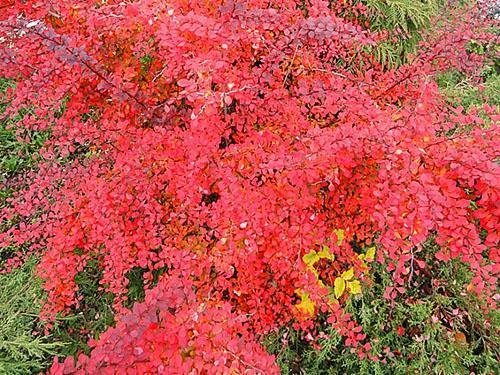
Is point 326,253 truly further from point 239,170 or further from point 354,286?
point 239,170

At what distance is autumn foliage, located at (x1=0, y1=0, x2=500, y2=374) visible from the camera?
1.79 metres

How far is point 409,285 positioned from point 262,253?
1.05 meters

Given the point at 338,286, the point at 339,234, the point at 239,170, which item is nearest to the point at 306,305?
the point at 338,286

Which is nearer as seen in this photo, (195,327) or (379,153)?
(195,327)

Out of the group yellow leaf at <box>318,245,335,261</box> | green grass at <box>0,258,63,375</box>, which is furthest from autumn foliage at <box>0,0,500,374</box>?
green grass at <box>0,258,63,375</box>

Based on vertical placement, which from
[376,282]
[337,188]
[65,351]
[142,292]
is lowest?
[65,351]

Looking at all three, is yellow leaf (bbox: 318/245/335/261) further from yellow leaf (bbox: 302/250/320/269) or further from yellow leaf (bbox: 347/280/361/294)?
yellow leaf (bbox: 347/280/361/294)

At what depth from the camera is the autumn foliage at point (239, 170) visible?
1.79 meters

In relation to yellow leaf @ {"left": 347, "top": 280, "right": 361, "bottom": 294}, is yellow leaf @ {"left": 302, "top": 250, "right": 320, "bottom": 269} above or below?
above

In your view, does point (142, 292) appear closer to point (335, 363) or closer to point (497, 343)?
point (335, 363)

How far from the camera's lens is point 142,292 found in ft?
11.7

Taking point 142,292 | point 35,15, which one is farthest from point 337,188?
point 35,15

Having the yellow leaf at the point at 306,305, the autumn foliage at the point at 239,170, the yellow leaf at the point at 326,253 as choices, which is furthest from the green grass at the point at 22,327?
the yellow leaf at the point at 326,253

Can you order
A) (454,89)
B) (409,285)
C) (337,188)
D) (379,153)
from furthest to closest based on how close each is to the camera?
(454,89) → (409,285) → (337,188) → (379,153)
